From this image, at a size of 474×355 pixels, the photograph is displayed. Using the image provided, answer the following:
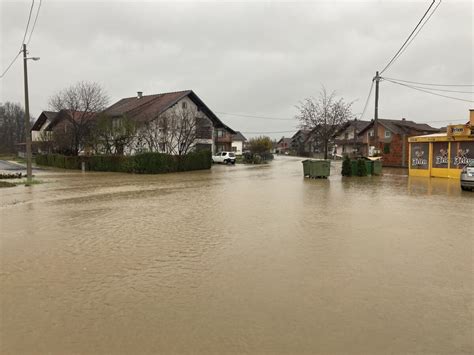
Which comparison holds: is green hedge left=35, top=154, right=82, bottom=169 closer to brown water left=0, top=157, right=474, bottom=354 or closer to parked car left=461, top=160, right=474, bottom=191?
brown water left=0, top=157, right=474, bottom=354

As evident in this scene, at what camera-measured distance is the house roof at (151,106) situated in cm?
3903

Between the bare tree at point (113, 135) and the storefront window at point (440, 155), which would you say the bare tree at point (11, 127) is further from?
the storefront window at point (440, 155)

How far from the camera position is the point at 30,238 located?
818 centimetres

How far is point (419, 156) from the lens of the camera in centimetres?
2592

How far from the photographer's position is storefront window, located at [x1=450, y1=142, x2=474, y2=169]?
22.7 metres

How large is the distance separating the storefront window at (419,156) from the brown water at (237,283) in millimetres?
16296

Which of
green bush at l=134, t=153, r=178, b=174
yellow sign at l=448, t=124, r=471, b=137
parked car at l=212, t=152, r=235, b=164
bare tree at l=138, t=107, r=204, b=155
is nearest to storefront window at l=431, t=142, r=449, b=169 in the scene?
yellow sign at l=448, t=124, r=471, b=137

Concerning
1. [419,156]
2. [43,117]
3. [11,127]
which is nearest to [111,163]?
[419,156]

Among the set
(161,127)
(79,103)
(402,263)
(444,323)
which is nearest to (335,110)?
(161,127)

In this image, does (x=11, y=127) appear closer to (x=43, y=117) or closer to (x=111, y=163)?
(x=43, y=117)

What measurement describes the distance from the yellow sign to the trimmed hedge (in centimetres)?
1983

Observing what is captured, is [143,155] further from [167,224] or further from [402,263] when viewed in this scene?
[402,263]

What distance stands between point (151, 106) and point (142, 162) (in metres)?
14.1

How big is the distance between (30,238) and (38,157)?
4047 centimetres
